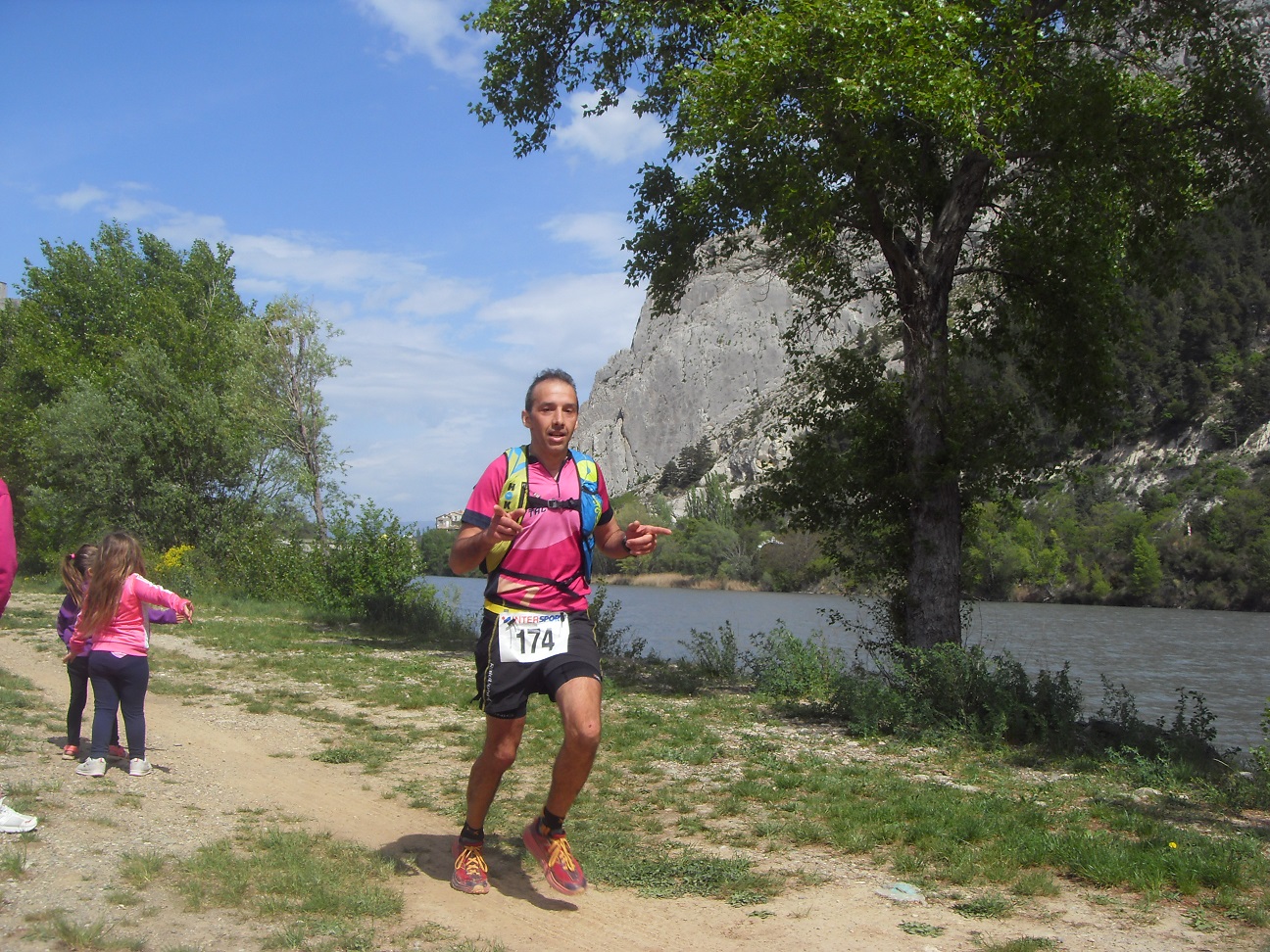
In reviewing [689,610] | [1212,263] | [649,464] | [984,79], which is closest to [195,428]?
[689,610]

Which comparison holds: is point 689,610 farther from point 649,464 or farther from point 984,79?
point 649,464

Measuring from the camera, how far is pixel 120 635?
22.0ft

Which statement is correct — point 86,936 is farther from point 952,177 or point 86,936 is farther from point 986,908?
point 952,177

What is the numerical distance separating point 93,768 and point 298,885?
9.10ft

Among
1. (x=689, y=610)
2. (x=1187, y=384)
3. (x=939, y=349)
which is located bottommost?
(x=689, y=610)

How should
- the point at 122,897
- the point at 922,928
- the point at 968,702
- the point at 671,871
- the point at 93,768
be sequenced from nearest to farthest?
the point at 122,897
the point at 922,928
the point at 671,871
the point at 93,768
the point at 968,702

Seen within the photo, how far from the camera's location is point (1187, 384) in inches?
2837

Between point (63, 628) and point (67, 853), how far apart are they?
3.71m

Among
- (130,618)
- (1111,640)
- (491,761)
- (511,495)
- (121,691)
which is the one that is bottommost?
(1111,640)

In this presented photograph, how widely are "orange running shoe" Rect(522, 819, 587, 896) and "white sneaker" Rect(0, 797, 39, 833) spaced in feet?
7.96

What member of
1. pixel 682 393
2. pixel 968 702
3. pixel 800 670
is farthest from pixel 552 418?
pixel 682 393

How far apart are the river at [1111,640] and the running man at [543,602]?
27.5 feet

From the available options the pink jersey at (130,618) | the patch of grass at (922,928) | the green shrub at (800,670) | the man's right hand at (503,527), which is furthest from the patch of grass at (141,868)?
the green shrub at (800,670)

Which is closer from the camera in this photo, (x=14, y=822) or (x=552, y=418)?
(x=552, y=418)
